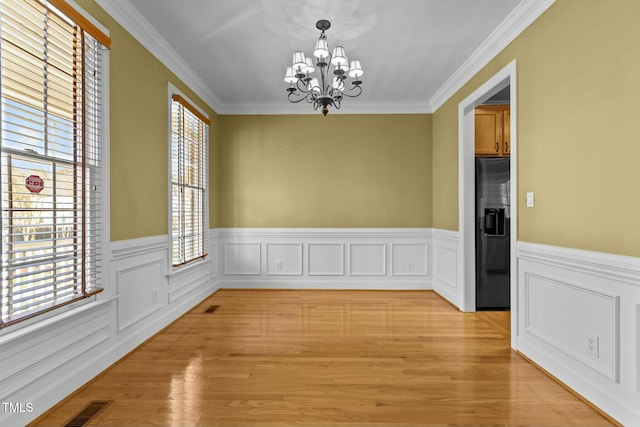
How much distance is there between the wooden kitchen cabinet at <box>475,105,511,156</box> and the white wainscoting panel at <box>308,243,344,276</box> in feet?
7.86

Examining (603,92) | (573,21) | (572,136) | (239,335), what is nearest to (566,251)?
(572,136)

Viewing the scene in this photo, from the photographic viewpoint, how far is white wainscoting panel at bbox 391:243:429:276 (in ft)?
17.4

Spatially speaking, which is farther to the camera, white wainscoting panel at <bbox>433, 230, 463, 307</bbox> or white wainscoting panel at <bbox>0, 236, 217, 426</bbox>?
white wainscoting panel at <bbox>433, 230, 463, 307</bbox>

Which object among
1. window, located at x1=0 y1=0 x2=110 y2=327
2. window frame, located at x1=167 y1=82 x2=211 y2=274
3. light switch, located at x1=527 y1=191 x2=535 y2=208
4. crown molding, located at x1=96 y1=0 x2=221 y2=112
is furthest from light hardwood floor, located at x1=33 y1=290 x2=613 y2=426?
crown molding, located at x1=96 y1=0 x2=221 y2=112

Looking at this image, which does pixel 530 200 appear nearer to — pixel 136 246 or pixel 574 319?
pixel 574 319

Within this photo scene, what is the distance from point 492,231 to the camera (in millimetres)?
4199

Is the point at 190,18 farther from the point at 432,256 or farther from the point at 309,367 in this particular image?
the point at 432,256

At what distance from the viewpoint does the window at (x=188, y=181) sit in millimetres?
3875

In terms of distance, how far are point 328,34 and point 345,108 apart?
2.09m

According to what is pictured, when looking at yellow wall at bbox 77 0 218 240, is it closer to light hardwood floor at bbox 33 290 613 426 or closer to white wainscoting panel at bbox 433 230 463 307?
light hardwood floor at bbox 33 290 613 426

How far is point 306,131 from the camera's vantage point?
17.6ft

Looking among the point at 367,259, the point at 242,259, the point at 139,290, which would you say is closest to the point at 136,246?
the point at 139,290

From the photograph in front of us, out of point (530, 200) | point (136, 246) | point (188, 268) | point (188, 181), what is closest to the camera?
point (530, 200)

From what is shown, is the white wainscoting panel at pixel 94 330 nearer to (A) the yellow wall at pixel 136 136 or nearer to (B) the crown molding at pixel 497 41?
(A) the yellow wall at pixel 136 136
